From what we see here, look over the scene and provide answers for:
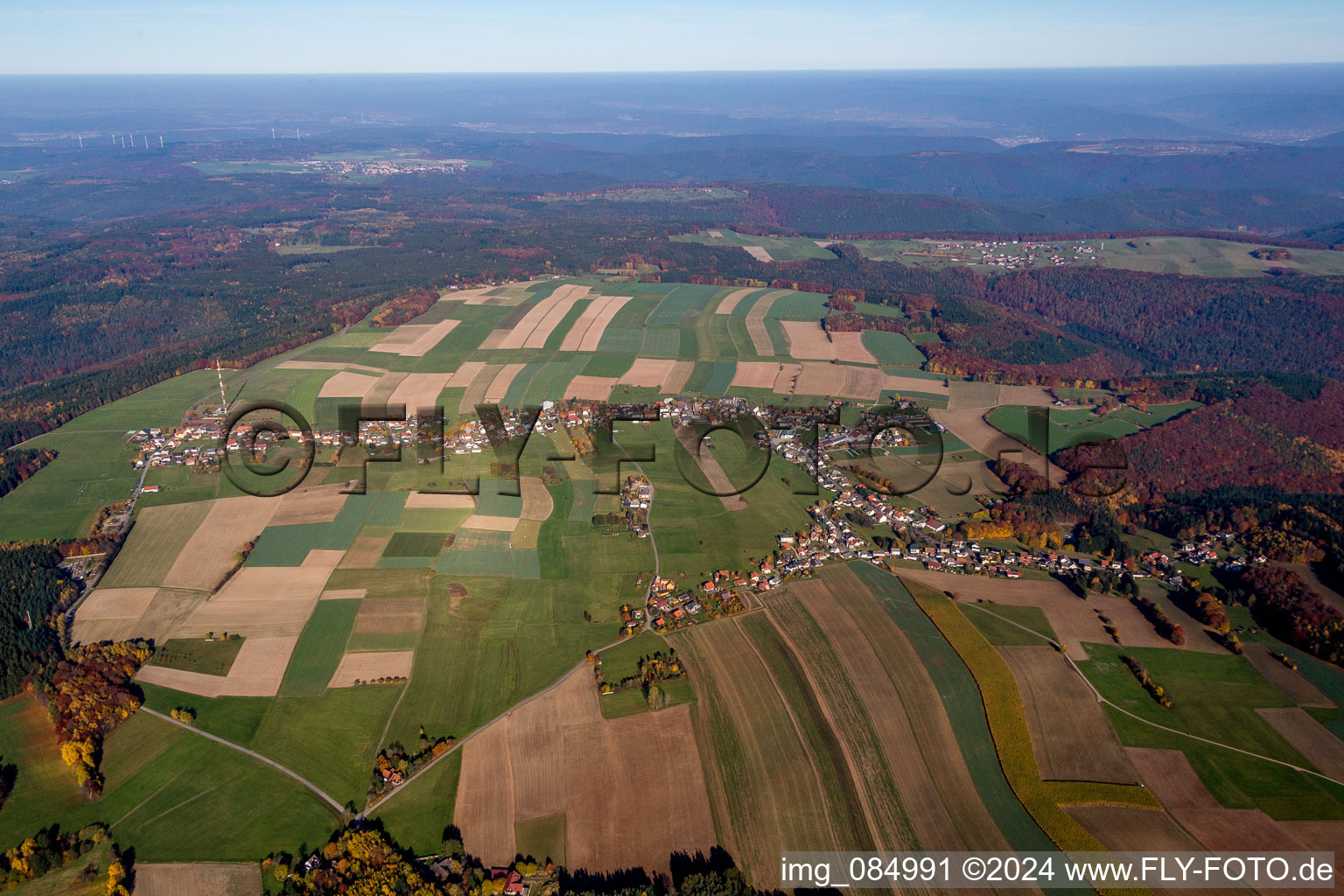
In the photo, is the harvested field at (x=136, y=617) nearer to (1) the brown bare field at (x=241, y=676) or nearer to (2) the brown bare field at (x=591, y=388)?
(1) the brown bare field at (x=241, y=676)

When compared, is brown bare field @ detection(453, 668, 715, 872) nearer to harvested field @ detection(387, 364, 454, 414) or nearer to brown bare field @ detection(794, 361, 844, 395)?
harvested field @ detection(387, 364, 454, 414)

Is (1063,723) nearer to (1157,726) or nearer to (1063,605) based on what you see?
(1157,726)

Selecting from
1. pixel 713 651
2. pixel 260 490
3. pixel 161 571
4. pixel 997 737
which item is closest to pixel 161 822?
pixel 161 571

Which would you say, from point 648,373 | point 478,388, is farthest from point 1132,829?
point 478,388

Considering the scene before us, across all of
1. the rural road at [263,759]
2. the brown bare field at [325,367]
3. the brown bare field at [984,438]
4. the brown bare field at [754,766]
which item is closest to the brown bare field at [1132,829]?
the brown bare field at [754,766]

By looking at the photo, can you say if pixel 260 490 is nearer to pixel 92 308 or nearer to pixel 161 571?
pixel 161 571

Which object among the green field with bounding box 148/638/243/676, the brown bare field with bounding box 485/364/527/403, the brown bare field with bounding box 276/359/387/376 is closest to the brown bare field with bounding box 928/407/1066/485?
the brown bare field with bounding box 485/364/527/403
